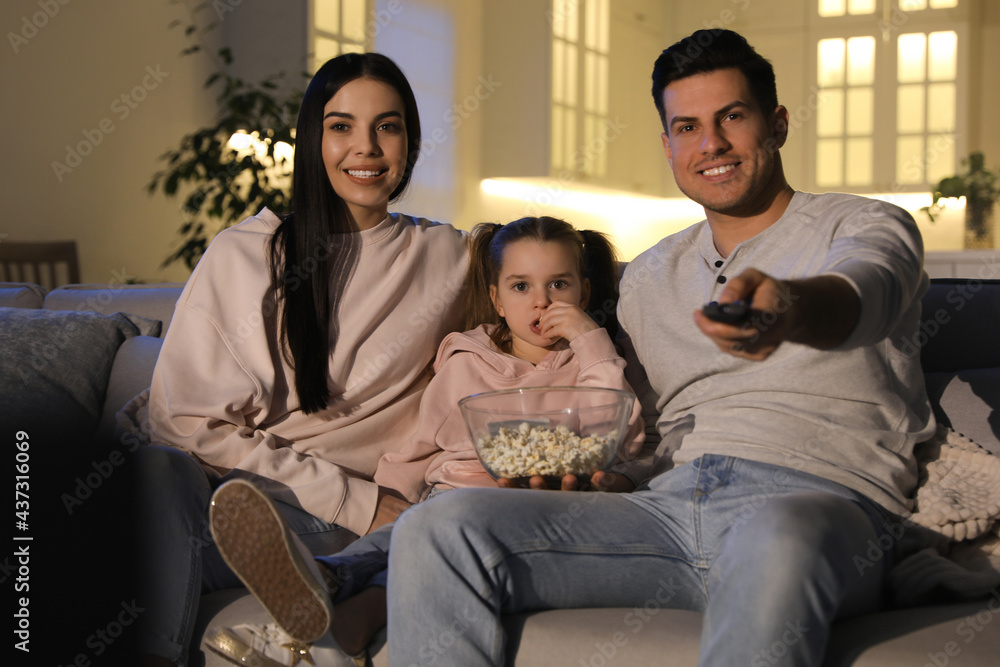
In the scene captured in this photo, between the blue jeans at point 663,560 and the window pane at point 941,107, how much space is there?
16.6 ft

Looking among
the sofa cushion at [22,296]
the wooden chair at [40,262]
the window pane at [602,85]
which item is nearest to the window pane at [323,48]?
the wooden chair at [40,262]

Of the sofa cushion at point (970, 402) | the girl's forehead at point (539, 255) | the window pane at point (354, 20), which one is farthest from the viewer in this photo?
the window pane at point (354, 20)

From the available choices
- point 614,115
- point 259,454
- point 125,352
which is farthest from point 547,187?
point 259,454

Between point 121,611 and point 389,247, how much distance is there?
2.58 ft

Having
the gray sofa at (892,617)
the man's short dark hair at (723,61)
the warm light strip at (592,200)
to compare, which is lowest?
the gray sofa at (892,617)

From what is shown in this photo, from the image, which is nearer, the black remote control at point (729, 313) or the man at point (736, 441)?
the black remote control at point (729, 313)

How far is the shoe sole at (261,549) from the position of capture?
1083 mm

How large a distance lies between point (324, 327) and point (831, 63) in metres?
5.18

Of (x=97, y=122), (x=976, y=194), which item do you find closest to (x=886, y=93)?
(x=976, y=194)

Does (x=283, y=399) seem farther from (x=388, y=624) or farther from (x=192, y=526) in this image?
(x=388, y=624)

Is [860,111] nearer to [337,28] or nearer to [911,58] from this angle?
[911,58]

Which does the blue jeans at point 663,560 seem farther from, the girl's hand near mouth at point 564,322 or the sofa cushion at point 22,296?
the sofa cushion at point 22,296

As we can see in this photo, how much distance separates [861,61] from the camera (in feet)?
19.0

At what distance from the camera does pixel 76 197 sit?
12.5ft
